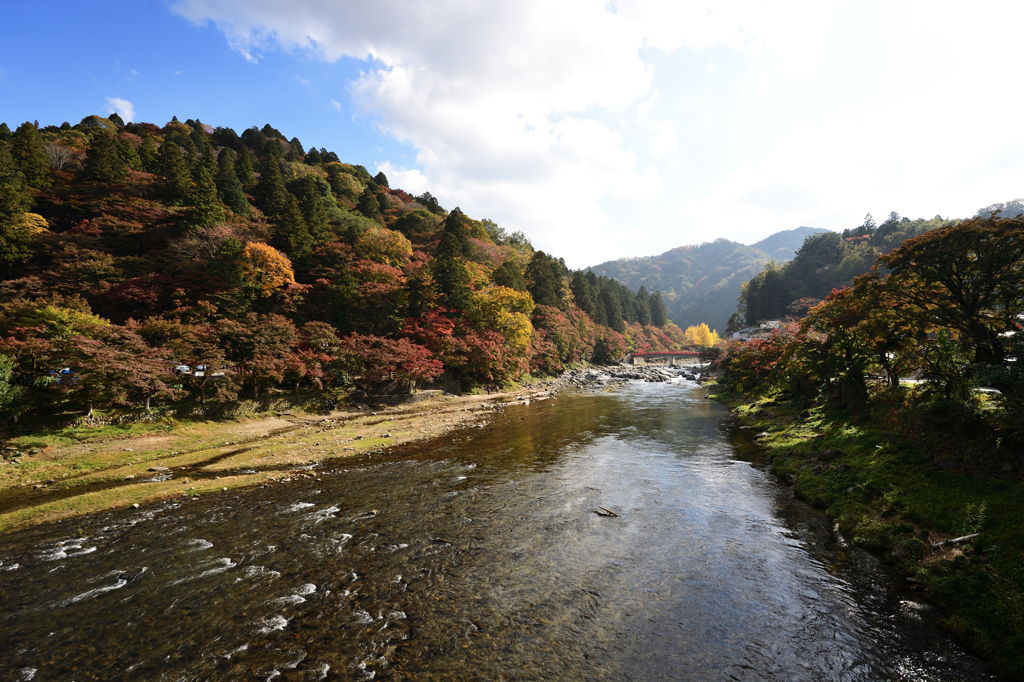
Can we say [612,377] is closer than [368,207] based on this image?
No

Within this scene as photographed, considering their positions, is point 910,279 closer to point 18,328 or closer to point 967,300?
point 967,300

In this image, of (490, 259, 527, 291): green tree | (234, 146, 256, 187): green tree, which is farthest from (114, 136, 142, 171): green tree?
(490, 259, 527, 291): green tree

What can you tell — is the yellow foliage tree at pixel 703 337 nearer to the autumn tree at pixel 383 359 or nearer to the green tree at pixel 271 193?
the autumn tree at pixel 383 359

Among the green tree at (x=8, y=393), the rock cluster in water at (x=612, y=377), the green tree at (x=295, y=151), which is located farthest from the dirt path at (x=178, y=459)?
the green tree at (x=295, y=151)

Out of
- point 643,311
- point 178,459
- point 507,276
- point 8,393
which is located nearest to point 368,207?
point 507,276

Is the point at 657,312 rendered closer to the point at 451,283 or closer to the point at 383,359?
the point at 451,283

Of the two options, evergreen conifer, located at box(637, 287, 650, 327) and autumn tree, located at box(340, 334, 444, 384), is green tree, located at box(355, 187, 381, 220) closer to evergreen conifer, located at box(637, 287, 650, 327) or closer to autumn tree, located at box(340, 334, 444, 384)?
autumn tree, located at box(340, 334, 444, 384)

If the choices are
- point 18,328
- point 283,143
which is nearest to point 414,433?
point 18,328

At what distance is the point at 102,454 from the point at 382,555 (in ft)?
53.4

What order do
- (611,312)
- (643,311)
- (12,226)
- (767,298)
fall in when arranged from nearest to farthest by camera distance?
(12,226)
(767,298)
(611,312)
(643,311)

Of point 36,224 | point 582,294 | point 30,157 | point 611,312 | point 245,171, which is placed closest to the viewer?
point 36,224

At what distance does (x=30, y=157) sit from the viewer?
114 feet

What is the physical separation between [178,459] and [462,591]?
16.3 metres

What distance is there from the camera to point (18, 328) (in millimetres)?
18406
